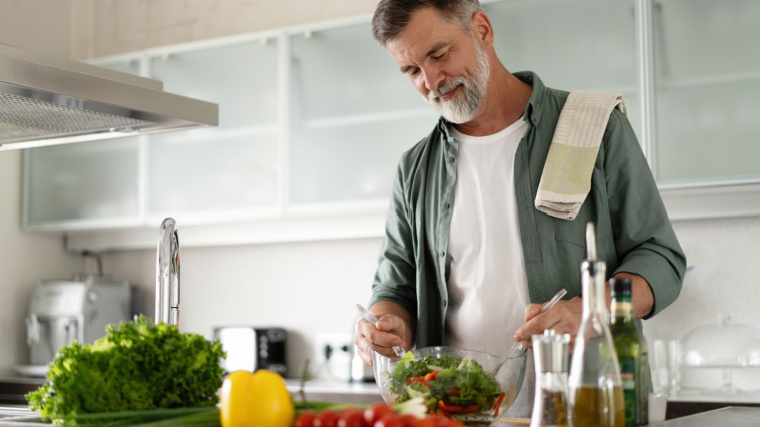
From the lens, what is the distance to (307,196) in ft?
10.7

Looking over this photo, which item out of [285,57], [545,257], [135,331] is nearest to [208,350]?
[135,331]

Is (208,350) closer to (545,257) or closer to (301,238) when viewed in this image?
(545,257)

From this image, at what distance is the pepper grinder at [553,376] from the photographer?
3.27ft

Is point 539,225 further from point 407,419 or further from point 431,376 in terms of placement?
point 407,419

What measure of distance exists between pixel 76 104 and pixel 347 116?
59.4 inches

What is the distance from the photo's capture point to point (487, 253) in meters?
1.79

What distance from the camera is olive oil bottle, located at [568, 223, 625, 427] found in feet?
3.21

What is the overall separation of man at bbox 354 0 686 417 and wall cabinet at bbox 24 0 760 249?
0.92 metres

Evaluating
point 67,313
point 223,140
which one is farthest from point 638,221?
point 67,313

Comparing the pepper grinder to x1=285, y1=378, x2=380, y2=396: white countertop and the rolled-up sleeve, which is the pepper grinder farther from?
x1=285, y1=378, x2=380, y2=396: white countertop

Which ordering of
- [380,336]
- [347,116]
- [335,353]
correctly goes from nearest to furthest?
[380,336] < [347,116] < [335,353]

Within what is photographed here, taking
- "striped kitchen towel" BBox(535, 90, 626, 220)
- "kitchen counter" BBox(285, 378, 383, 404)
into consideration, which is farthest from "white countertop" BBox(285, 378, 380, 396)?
"striped kitchen towel" BBox(535, 90, 626, 220)

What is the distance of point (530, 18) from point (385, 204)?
825 mm

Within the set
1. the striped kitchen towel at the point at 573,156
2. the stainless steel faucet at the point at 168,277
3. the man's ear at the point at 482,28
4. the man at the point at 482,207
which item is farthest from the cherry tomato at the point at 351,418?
the man's ear at the point at 482,28
